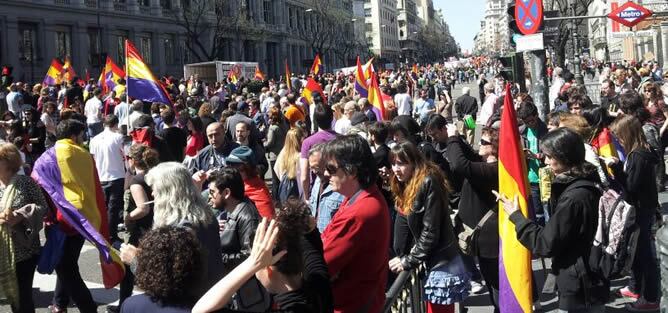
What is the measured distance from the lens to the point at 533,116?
27.6 ft

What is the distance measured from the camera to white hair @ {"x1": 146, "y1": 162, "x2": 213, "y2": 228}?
443 centimetres

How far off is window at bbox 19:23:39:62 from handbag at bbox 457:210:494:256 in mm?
37615

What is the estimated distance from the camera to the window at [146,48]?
49812 mm

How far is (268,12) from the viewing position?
74875 millimetres

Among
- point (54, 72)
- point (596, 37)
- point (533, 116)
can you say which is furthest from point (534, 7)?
point (596, 37)

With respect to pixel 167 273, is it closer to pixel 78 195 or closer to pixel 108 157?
pixel 78 195

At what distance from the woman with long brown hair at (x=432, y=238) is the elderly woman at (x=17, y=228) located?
2918 mm

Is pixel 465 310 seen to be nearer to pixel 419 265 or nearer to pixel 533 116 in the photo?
pixel 419 265

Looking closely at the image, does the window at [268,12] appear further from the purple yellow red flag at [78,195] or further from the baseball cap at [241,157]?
the baseball cap at [241,157]

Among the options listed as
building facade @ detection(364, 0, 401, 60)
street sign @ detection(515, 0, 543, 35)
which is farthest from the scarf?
building facade @ detection(364, 0, 401, 60)

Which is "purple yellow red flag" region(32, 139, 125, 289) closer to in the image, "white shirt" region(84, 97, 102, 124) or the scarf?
the scarf

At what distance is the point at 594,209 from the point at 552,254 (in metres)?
0.34

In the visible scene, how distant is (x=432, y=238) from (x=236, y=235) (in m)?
1.23

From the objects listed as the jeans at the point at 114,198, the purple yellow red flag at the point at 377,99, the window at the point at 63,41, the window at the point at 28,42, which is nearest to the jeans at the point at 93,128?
the purple yellow red flag at the point at 377,99
